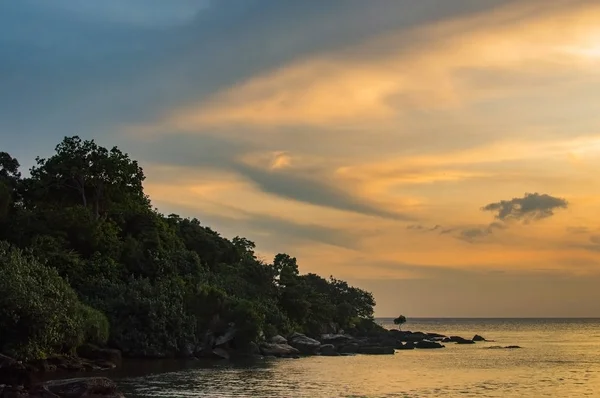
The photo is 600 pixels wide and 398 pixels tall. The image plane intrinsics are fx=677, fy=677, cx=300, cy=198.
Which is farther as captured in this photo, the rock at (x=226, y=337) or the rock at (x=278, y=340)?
the rock at (x=278, y=340)

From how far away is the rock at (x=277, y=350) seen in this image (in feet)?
239

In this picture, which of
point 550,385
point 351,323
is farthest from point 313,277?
point 550,385

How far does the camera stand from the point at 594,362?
67750 mm

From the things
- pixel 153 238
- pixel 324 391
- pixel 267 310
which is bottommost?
A: pixel 324 391

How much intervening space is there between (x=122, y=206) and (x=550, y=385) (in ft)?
166

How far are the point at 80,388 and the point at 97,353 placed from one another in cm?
2296

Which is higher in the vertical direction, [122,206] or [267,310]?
[122,206]

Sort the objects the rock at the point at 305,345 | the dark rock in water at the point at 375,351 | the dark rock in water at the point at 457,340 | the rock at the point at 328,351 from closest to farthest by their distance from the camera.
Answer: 1. the rock at the point at 328,351
2. the rock at the point at 305,345
3. the dark rock in water at the point at 375,351
4. the dark rock in water at the point at 457,340

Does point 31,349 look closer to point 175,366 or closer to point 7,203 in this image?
point 175,366

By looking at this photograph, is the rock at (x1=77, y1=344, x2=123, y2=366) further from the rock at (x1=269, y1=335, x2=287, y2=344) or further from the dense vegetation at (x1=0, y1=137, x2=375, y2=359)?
the rock at (x1=269, y1=335, x2=287, y2=344)

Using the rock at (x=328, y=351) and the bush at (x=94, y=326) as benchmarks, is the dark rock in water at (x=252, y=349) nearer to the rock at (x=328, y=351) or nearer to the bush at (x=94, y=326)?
the rock at (x=328, y=351)

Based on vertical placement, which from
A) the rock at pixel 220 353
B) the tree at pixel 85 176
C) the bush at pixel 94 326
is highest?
the tree at pixel 85 176

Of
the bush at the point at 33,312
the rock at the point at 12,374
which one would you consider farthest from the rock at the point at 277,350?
the rock at the point at 12,374

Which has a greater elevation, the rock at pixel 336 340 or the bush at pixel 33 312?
the bush at pixel 33 312
